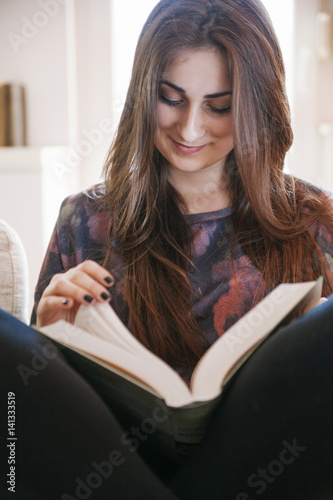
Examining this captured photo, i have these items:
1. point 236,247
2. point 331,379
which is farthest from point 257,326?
point 236,247

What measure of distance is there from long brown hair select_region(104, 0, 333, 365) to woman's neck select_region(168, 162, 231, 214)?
18 mm

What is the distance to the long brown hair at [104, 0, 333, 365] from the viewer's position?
3.18ft

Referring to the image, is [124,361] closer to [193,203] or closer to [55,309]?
[55,309]

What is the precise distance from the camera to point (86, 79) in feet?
8.41

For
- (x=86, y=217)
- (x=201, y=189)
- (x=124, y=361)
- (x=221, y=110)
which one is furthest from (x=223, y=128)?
(x=124, y=361)

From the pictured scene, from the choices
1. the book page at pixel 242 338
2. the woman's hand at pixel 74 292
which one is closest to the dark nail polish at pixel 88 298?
the woman's hand at pixel 74 292

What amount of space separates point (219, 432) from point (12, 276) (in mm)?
545

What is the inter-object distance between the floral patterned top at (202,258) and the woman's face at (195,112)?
12cm

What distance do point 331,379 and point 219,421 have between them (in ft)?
0.46

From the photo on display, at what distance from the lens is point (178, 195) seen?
44.6 inches

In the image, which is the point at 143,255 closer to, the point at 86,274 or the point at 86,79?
the point at 86,274

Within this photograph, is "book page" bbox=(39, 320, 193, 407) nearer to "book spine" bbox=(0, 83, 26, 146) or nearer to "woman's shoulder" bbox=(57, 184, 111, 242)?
"woman's shoulder" bbox=(57, 184, 111, 242)

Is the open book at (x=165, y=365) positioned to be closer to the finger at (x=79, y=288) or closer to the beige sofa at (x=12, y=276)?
the finger at (x=79, y=288)

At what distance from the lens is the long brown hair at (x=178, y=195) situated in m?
0.97
